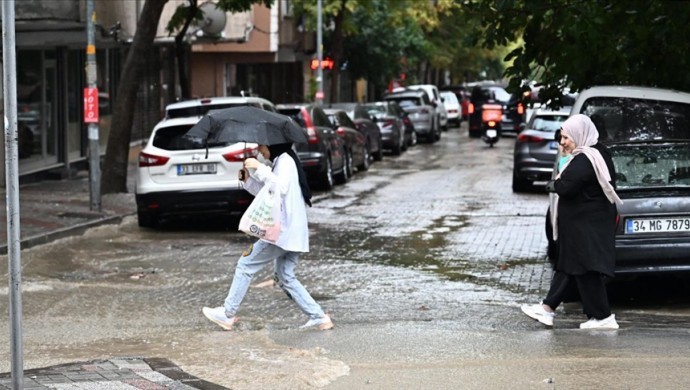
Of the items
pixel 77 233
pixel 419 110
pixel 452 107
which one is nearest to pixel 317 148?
pixel 77 233

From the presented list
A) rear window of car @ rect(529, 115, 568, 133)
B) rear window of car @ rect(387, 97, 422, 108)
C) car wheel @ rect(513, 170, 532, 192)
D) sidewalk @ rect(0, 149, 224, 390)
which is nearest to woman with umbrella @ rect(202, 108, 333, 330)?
sidewalk @ rect(0, 149, 224, 390)

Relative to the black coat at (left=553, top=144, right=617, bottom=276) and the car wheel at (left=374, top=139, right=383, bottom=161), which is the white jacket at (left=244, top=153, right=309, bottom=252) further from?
the car wheel at (left=374, top=139, right=383, bottom=161)

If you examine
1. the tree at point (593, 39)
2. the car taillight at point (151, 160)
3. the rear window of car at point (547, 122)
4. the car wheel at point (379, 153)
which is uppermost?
the tree at point (593, 39)

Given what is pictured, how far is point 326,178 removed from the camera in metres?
24.0

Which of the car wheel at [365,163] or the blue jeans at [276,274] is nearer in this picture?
the blue jeans at [276,274]

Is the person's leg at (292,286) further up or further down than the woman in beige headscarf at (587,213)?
further down

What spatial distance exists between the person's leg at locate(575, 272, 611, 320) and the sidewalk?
3.27m

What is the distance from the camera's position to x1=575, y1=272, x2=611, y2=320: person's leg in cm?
985

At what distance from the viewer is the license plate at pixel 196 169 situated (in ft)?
57.1

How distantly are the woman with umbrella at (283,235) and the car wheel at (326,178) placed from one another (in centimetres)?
1374

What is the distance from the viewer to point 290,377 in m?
8.02

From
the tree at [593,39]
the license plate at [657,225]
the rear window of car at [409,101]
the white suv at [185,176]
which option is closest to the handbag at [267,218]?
the license plate at [657,225]

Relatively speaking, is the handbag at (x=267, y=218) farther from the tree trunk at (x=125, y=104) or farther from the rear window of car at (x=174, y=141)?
the tree trunk at (x=125, y=104)

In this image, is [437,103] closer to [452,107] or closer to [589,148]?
[452,107]
